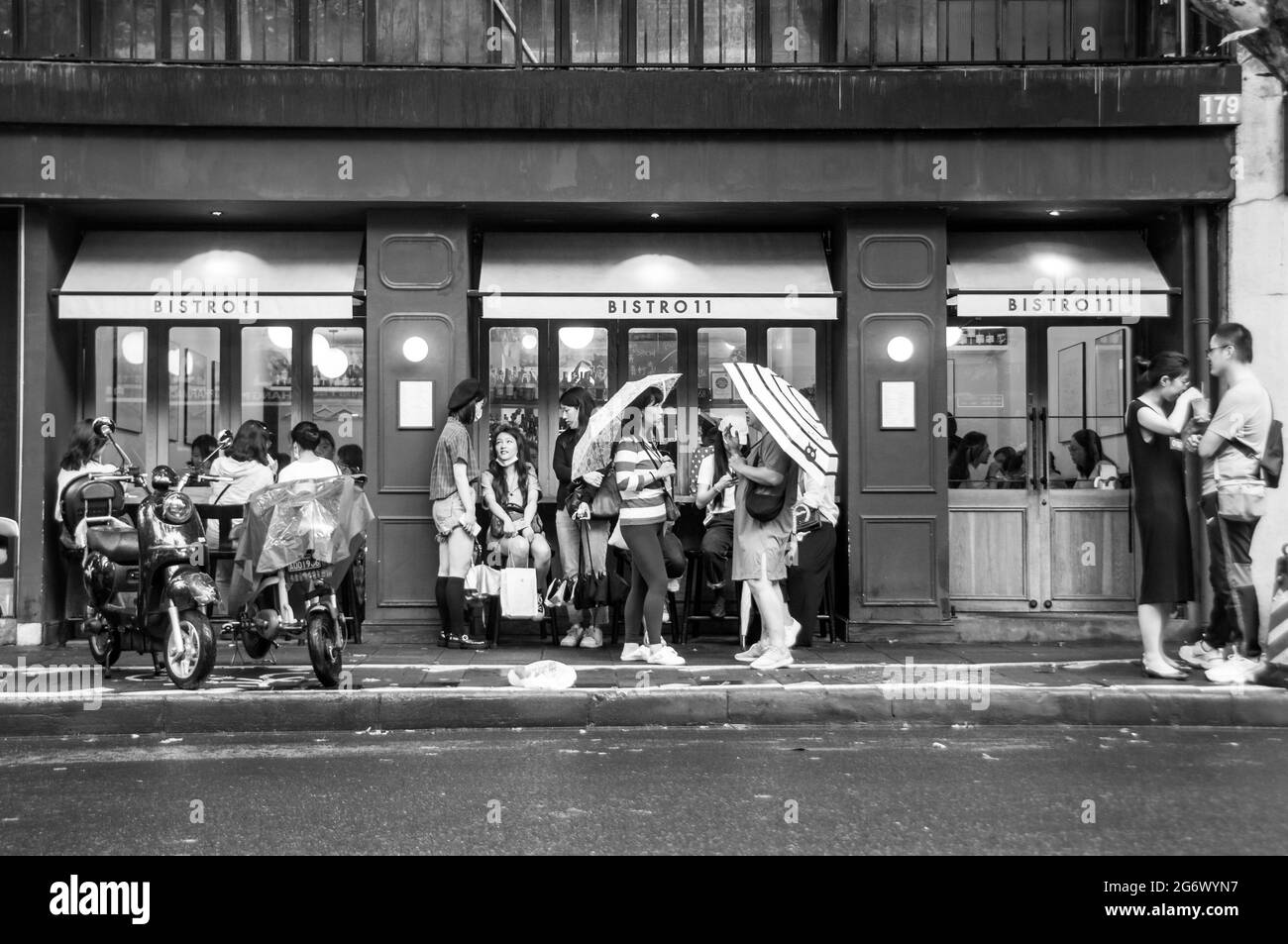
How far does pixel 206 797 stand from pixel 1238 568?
21.0ft

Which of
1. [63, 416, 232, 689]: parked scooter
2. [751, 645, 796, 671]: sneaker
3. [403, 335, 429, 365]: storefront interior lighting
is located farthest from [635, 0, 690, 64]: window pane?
[751, 645, 796, 671]: sneaker

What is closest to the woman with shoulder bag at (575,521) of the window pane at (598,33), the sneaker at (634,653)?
the sneaker at (634,653)

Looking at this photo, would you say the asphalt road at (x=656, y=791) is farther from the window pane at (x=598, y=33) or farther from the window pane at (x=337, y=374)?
the window pane at (x=598, y=33)

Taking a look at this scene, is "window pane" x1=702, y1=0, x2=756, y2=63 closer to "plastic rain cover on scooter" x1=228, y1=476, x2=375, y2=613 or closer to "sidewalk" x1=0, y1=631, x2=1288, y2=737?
"plastic rain cover on scooter" x1=228, y1=476, x2=375, y2=613

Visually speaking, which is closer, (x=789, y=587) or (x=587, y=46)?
(x=789, y=587)

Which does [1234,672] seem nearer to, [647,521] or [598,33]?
[647,521]

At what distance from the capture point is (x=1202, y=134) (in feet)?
35.5

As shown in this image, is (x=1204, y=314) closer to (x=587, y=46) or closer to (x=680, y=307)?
(x=680, y=307)

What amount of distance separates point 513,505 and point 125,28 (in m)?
5.43

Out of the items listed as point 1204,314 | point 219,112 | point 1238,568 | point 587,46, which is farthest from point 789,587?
point 219,112

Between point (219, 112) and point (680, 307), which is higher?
point (219, 112)

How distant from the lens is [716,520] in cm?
1082

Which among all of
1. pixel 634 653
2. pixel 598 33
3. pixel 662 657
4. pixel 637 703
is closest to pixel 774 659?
pixel 662 657

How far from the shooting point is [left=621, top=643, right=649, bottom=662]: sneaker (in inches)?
369
